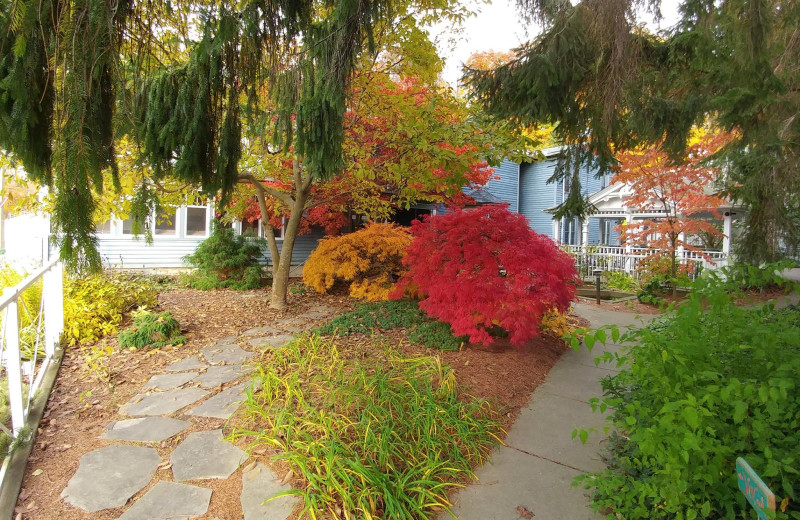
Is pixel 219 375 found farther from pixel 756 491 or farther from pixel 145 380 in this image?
pixel 756 491

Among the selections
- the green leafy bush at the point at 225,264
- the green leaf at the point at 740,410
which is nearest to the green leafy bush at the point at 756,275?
the green leaf at the point at 740,410

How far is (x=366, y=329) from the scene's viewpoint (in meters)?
5.26

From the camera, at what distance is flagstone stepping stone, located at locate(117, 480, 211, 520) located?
2.18 m

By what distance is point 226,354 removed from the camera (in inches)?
179

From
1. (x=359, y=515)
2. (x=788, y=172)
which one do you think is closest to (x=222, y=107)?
(x=359, y=515)

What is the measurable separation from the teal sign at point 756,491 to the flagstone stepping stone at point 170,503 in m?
2.26

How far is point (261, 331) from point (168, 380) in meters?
1.59

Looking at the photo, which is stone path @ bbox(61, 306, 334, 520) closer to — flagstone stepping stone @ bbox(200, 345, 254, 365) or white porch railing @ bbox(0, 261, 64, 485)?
flagstone stepping stone @ bbox(200, 345, 254, 365)

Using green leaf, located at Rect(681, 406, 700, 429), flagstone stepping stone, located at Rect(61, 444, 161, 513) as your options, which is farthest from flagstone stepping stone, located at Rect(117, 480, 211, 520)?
Answer: green leaf, located at Rect(681, 406, 700, 429)

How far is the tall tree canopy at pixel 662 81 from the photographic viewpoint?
3926mm

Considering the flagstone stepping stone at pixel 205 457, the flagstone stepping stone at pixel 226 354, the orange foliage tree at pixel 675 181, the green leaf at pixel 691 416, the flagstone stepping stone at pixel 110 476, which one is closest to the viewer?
the green leaf at pixel 691 416

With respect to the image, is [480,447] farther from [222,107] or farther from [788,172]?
[788,172]

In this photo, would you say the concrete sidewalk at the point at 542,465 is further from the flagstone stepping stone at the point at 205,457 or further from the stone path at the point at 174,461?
the flagstone stepping stone at the point at 205,457

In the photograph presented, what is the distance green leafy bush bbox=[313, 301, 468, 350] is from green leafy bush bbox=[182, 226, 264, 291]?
13.2ft
